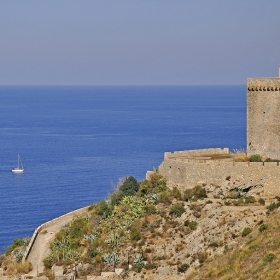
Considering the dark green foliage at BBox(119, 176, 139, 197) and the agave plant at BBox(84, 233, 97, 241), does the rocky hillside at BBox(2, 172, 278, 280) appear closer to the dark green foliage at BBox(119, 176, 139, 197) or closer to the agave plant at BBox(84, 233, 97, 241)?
the agave plant at BBox(84, 233, 97, 241)

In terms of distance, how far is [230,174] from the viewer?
36031mm

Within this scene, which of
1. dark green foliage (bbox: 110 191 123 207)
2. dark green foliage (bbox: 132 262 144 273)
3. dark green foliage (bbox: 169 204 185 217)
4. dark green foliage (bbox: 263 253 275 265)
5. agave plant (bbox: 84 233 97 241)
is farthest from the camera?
dark green foliage (bbox: 110 191 123 207)

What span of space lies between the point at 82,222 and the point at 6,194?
4931 cm

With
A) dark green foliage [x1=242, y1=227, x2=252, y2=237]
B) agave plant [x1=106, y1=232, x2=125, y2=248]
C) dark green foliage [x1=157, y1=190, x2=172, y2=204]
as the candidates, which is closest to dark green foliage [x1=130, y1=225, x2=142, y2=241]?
agave plant [x1=106, y1=232, x2=125, y2=248]

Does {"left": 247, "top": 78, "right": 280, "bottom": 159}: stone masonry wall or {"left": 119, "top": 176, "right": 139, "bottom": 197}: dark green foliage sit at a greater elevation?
{"left": 247, "top": 78, "right": 280, "bottom": 159}: stone masonry wall

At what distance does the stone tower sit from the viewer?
122ft

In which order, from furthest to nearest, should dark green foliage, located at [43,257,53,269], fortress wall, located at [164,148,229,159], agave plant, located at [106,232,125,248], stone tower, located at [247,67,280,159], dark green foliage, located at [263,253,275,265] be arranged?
fortress wall, located at [164,148,229,159]
stone tower, located at [247,67,280,159]
dark green foliage, located at [43,257,53,269]
agave plant, located at [106,232,125,248]
dark green foliage, located at [263,253,275,265]

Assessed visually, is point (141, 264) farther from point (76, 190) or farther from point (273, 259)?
point (76, 190)

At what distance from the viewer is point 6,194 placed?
87.8 m

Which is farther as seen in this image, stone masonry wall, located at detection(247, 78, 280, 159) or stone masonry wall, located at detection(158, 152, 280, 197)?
stone masonry wall, located at detection(247, 78, 280, 159)

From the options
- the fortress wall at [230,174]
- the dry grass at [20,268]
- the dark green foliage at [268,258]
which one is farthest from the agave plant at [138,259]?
the dark green foliage at [268,258]

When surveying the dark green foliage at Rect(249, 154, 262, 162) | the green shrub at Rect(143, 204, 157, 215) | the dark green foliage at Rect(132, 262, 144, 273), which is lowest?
the dark green foliage at Rect(132, 262, 144, 273)

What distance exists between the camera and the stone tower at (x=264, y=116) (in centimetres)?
3722

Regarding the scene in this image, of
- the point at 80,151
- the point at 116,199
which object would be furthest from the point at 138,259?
the point at 80,151
